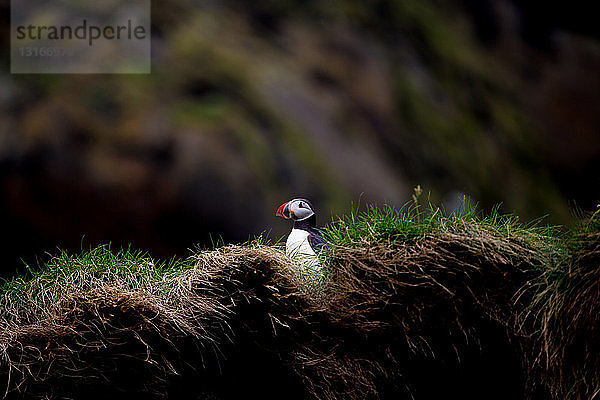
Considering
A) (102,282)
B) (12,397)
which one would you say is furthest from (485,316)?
(12,397)

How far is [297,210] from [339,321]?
36 centimetres

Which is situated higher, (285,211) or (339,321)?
(285,211)

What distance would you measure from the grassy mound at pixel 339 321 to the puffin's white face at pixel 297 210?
0.28 meters

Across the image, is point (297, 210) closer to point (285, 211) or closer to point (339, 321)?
point (285, 211)

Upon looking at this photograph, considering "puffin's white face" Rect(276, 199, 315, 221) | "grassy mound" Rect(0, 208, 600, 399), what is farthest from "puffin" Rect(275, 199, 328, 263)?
"grassy mound" Rect(0, 208, 600, 399)

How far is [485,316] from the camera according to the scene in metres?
0.77

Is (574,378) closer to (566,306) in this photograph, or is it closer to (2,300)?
(566,306)

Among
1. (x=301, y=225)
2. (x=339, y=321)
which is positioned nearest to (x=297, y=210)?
(x=301, y=225)

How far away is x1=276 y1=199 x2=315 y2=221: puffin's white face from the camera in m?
1.12

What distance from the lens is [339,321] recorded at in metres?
0.80

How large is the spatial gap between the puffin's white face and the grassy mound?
0.28 metres

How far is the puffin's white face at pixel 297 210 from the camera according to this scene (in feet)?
3.67

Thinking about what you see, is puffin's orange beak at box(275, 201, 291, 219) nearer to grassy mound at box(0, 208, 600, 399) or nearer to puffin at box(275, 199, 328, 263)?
puffin at box(275, 199, 328, 263)

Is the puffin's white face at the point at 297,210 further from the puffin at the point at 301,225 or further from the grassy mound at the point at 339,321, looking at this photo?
the grassy mound at the point at 339,321
